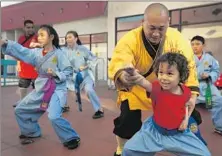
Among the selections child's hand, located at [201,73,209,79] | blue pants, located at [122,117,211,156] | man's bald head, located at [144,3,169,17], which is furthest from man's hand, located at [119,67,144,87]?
child's hand, located at [201,73,209,79]

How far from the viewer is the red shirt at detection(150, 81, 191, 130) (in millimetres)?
1972

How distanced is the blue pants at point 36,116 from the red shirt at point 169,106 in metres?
1.43

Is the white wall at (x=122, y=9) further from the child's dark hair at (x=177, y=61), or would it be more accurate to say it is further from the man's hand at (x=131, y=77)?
the man's hand at (x=131, y=77)

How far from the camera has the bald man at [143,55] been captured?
84.2 inches

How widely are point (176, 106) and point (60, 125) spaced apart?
1.54 metres

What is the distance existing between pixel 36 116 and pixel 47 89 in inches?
15.5

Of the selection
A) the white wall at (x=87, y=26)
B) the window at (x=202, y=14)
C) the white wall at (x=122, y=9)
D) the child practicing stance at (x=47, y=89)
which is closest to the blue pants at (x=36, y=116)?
the child practicing stance at (x=47, y=89)

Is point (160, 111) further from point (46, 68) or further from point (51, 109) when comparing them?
point (46, 68)

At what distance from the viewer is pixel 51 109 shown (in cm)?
311

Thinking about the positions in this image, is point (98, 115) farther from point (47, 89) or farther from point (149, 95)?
point (149, 95)

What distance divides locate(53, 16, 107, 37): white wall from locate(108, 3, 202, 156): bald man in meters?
10.9

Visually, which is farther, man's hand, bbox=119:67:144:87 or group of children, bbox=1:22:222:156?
group of children, bbox=1:22:222:156

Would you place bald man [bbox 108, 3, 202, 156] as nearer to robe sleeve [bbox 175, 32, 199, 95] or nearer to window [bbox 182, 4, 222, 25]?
robe sleeve [bbox 175, 32, 199, 95]

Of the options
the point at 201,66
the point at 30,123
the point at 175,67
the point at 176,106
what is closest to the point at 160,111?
the point at 176,106
